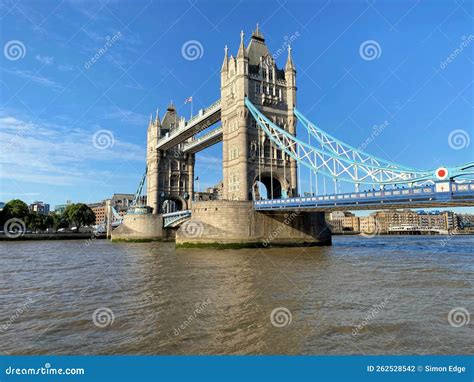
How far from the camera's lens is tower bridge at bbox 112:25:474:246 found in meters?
25.0

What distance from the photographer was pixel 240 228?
3362cm

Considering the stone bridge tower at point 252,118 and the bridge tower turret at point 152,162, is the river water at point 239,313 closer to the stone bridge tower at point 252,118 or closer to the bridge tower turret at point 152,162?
the stone bridge tower at point 252,118

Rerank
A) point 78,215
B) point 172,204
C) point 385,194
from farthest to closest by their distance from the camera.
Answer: point 78,215, point 172,204, point 385,194

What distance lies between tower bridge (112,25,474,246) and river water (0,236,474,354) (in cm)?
912

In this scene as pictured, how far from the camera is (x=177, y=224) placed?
50875 mm

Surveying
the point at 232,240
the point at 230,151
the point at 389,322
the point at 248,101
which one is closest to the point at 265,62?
the point at 248,101

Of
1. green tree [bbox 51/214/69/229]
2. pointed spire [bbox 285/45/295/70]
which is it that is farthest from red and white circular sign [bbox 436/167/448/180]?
green tree [bbox 51/214/69/229]

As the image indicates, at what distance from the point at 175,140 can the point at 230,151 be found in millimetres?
21823

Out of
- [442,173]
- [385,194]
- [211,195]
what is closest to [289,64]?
[385,194]

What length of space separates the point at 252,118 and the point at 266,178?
7605 mm

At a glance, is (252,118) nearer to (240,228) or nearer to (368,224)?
(240,228)

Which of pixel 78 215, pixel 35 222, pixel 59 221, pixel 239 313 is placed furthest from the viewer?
pixel 59 221

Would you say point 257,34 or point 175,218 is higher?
point 257,34

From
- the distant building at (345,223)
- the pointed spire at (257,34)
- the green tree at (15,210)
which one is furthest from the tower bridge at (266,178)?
the distant building at (345,223)
